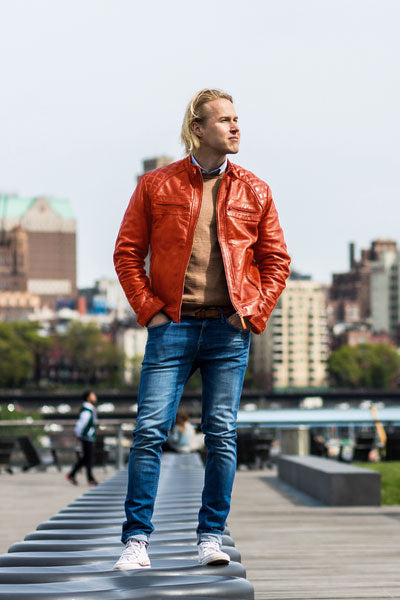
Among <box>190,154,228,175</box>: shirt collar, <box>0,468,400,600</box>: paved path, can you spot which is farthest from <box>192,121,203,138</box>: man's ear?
<box>0,468,400,600</box>: paved path

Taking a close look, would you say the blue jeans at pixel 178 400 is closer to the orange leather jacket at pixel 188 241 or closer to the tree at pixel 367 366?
the orange leather jacket at pixel 188 241

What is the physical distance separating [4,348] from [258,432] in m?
148

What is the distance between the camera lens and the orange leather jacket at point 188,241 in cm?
502

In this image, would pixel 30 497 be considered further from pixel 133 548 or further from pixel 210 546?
pixel 133 548

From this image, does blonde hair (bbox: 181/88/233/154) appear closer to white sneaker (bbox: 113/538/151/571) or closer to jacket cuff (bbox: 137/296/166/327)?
jacket cuff (bbox: 137/296/166/327)

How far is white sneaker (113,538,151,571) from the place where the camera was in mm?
4703

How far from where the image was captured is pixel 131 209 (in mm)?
5207

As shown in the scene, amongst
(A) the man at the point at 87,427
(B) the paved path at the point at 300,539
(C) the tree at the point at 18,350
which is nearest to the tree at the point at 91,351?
(C) the tree at the point at 18,350

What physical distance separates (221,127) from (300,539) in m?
5.24

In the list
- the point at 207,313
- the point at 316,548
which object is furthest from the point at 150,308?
the point at 316,548

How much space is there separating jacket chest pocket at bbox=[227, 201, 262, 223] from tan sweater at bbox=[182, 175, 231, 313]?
96mm

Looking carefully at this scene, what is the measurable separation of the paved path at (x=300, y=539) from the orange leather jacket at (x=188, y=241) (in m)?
1.74

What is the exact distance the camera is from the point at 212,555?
486 centimetres

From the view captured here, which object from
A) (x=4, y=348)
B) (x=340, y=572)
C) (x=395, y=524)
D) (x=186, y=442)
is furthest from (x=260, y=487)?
(x=4, y=348)
